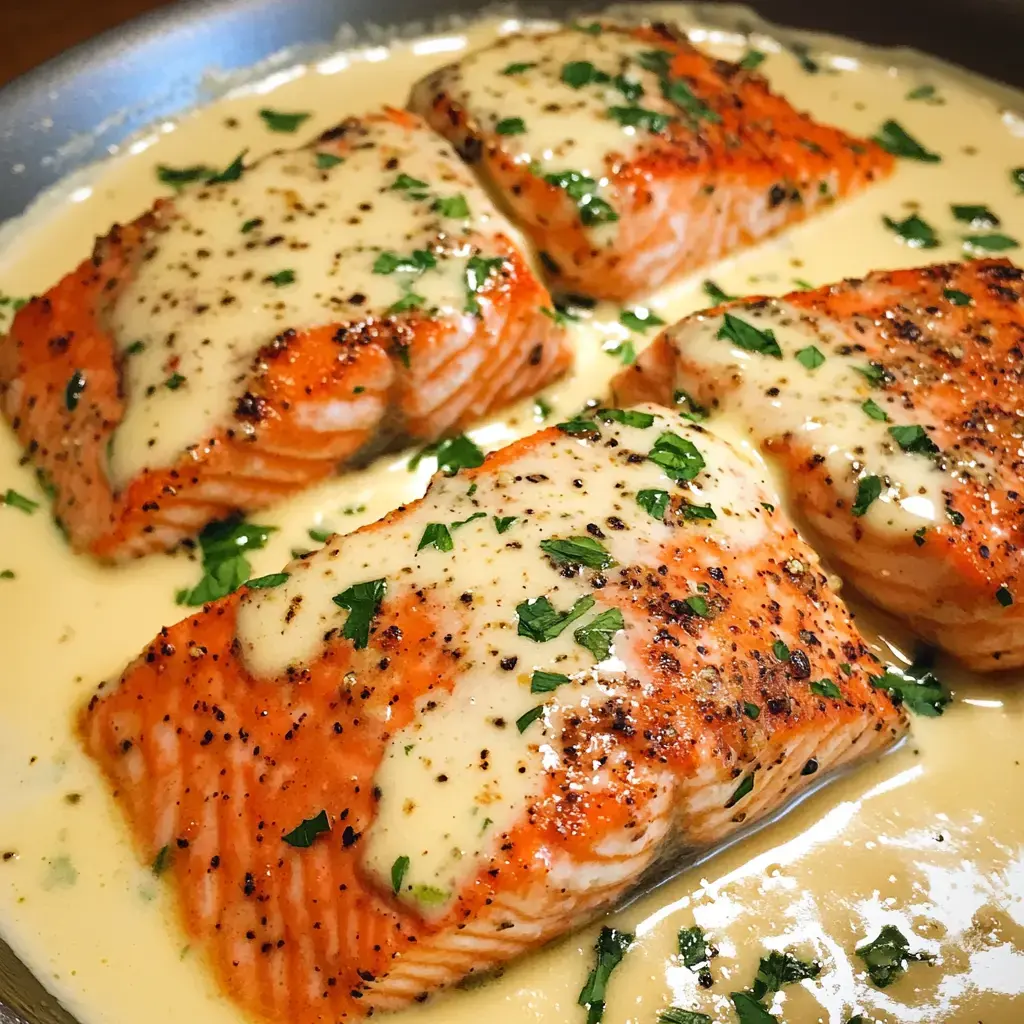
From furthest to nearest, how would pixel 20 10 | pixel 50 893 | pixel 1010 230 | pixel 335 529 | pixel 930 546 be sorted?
pixel 20 10 → pixel 1010 230 → pixel 335 529 → pixel 930 546 → pixel 50 893

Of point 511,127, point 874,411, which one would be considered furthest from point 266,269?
point 874,411

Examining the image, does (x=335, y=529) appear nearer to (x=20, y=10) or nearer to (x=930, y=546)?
(x=930, y=546)

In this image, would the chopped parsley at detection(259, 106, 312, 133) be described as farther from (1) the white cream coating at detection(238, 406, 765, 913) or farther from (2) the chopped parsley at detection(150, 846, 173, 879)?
(2) the chopped parsley at detection(150, 846, 173, 879)

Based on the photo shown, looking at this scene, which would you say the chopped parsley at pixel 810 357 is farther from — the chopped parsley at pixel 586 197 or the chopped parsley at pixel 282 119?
the chopped parsley at pixel 282 119

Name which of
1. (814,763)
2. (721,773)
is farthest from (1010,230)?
(721,773)

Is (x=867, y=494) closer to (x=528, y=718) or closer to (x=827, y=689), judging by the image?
(x=827, y=689)

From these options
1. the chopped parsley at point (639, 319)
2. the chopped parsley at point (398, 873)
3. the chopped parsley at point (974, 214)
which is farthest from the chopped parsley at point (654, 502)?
the chopped parsley at point (974, 214)

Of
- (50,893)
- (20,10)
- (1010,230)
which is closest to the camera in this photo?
(50,893)
